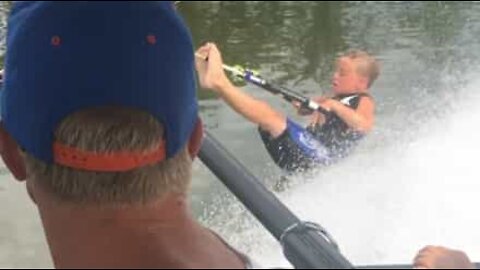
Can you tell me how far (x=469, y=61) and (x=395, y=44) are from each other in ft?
6.78

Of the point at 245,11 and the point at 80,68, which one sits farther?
the point at 245,11

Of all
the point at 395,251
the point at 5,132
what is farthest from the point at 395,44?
the point at 5,132

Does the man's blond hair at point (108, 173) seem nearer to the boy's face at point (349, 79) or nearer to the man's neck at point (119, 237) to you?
the man's neck at point (119, 237)

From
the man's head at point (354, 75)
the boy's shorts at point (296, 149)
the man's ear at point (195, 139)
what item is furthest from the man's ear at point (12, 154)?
the man's head at point (354, 75)

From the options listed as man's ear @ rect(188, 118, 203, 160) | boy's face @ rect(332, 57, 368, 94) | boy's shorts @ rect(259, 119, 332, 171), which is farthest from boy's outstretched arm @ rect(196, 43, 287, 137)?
man's ear @ rect(188, 118, 203, 160)

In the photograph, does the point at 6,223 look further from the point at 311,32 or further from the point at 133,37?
the point at 311,32

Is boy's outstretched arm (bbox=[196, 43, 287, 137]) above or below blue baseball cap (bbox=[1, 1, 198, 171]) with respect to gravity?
below

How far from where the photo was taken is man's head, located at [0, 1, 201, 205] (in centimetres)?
89

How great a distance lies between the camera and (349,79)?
16.0ft

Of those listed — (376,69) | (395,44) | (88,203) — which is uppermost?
(88,203)

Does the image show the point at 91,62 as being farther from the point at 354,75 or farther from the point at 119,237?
the point at 354,75

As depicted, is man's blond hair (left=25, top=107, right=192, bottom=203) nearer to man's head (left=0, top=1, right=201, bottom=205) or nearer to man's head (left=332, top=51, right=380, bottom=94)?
man's head (left=0, top=1, right=201, bottom=205)

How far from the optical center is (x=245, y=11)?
1448cm

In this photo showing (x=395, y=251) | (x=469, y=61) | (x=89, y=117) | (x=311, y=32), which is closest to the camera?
(x=89, y=117)
